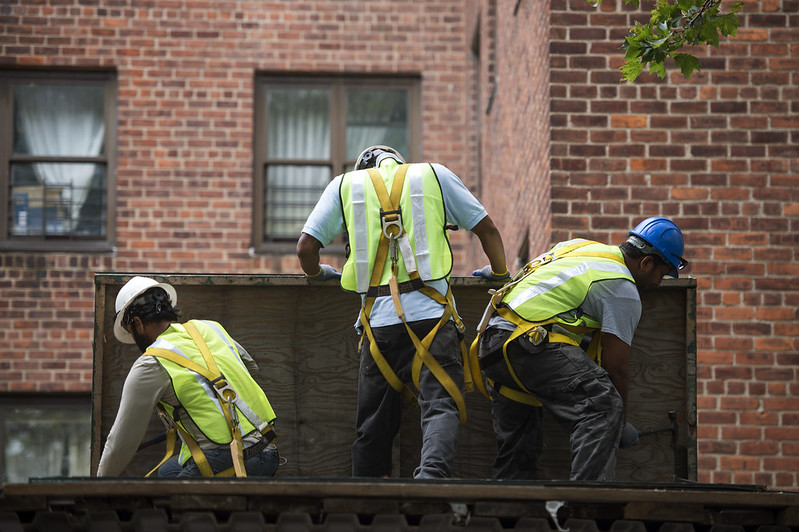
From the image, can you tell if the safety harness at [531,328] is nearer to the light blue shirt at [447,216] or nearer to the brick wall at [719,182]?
the light blue shirt at [447,216]

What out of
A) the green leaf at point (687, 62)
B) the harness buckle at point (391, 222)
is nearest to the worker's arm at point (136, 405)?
the harness buckle at point (391, 222)

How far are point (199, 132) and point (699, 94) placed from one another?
6.95 meters

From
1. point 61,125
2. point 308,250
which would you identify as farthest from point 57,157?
point 308,250

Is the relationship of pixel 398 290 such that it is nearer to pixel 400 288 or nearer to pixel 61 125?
pixel 400 288

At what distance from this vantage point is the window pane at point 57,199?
52.6 ft

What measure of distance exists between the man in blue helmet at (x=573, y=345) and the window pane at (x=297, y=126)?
8.92 m

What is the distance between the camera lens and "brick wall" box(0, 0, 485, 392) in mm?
15586

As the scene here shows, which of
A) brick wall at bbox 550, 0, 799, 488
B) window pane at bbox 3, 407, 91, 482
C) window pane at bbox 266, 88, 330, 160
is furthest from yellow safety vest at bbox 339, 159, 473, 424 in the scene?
window pane at bbox 266, 88, 330, 160

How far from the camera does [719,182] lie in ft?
34.6

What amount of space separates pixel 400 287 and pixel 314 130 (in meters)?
9.30

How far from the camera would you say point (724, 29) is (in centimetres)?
802

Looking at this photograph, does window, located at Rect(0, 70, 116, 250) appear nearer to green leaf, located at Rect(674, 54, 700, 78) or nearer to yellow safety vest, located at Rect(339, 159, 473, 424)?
yellow safety vest, located at Rect(339, 159, 473, 424)

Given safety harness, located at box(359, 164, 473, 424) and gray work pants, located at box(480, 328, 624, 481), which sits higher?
safety harness, located at box(359, 164, 473, 424)

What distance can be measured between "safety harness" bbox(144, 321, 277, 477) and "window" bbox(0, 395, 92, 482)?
8.46 meters
